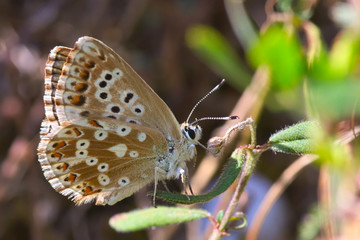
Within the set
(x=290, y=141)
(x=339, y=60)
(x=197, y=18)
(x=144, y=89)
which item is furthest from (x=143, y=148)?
(x=197, y=18)

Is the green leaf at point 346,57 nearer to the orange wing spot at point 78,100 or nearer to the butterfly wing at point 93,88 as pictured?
the butterfly wing at point 93,88

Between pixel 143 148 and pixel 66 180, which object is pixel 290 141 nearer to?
pixel 143 148

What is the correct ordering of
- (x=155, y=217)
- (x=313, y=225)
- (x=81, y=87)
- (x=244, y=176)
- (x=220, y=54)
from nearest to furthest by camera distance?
(x=244, y=176) < (x=155, y=217) < (x=81, y=87) < (x=313, y=225) < (x=220, y=54)

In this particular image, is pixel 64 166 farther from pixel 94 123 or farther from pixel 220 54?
pixel 220 54

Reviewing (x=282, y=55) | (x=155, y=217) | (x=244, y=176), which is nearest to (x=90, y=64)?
(x=155, y=217)

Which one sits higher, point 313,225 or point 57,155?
point 57,155

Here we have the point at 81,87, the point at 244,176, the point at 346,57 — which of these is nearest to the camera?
the point at 244,176
